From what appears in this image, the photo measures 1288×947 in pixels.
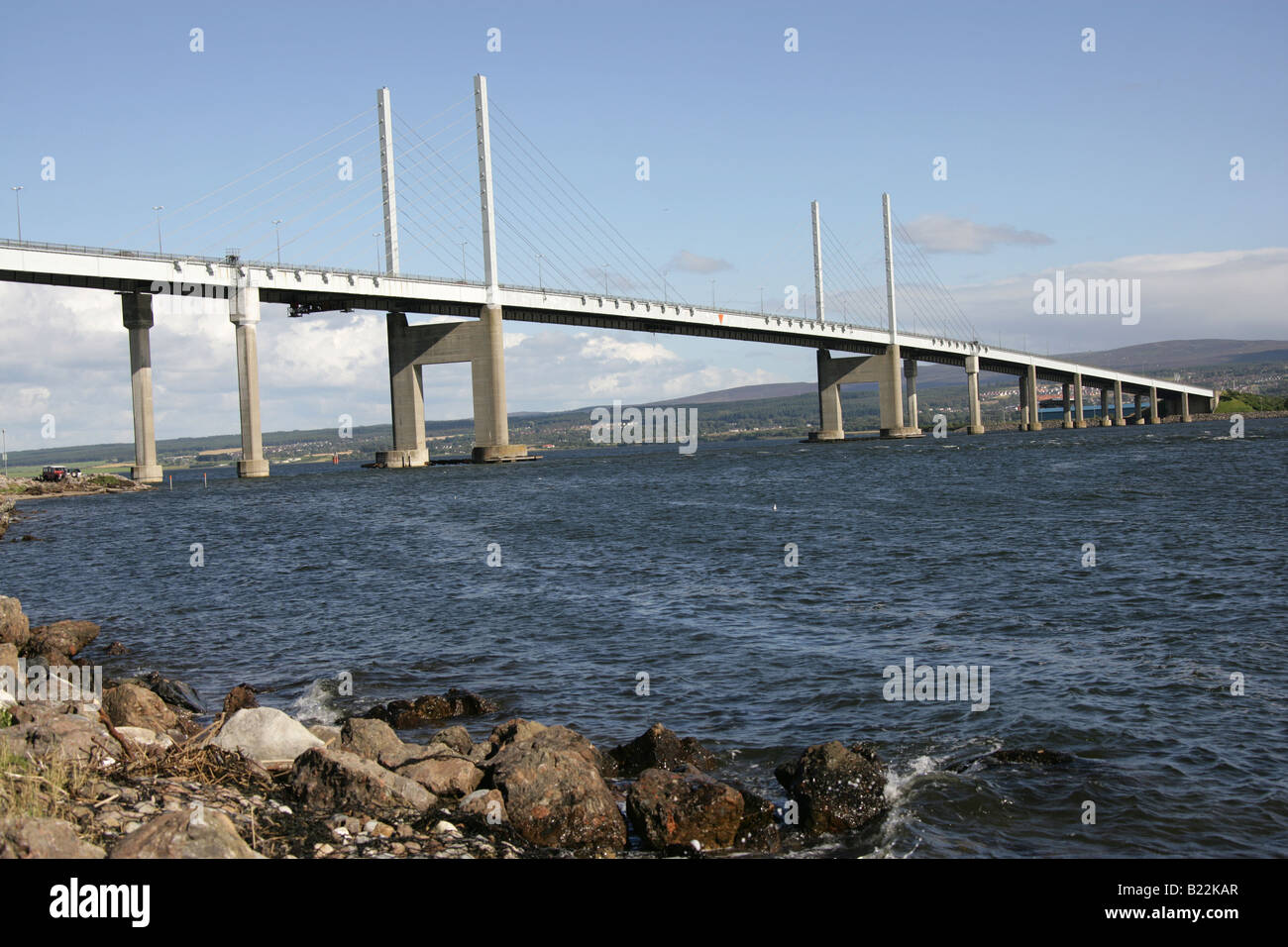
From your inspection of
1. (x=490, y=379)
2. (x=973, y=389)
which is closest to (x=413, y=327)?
(x=490, y=379)

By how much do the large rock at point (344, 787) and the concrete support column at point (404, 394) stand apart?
265 ft

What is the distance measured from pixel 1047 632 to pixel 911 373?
13770 cm

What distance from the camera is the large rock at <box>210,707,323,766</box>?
31.3 ft

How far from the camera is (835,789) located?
29.3ft

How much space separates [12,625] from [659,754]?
40.1 ft

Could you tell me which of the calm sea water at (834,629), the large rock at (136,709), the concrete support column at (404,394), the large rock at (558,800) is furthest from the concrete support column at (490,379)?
the large rock at (558,800)

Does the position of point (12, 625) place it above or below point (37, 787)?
below

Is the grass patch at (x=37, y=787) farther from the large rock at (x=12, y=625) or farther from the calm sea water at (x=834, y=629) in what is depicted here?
the large rock at (x=12, y=625)

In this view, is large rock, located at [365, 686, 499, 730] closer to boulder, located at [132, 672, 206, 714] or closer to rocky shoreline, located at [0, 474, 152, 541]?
boulder, located at [132, 672, 206, 714]

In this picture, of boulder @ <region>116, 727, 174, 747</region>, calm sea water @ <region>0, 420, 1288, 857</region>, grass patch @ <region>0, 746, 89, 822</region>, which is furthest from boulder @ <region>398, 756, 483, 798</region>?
grass patch @ <region>0, 746, 89, 822</region>

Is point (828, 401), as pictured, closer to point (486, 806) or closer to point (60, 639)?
point (60, 639)

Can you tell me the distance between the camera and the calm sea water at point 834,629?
959cm
